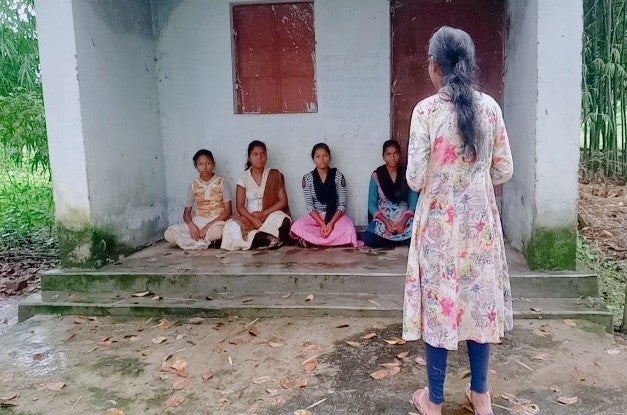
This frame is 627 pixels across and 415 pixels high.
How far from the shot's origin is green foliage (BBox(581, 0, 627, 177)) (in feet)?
25.3

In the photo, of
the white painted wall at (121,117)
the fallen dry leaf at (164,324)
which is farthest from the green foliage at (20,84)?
the fallen dry leaf at (164,324)

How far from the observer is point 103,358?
13.1 ft

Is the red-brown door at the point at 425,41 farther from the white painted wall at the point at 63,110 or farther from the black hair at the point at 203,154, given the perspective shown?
the white painted wall at the point at 63,110

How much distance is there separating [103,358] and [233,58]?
3.62 metres

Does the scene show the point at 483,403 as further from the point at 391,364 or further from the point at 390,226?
the point at 390,226

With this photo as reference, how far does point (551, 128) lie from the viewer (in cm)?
454

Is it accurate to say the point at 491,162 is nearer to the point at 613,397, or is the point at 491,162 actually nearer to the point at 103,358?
the point at 613,397

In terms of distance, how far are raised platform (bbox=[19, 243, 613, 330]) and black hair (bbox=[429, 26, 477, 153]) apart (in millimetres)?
2116

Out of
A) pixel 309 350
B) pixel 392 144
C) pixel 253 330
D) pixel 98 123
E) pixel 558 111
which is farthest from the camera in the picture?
pixel 392 144

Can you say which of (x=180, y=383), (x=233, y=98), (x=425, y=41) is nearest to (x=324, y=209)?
(x=233, y=98)

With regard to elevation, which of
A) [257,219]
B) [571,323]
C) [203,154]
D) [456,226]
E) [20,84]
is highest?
[20,84]

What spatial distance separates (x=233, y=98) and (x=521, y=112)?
3036 mm

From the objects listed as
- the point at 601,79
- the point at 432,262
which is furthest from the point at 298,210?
the point at 601,79

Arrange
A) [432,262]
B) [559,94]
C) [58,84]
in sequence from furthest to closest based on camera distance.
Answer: [58,84] < [559,94] < [432,262]
